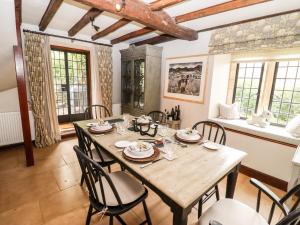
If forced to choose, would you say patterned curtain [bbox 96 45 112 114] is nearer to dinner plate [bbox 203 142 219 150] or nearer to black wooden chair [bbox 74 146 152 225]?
black wooden chair [bbox 74 146 152 225]

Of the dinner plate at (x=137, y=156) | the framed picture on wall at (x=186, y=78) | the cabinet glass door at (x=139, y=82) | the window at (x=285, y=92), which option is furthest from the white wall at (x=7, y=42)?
the window at (x=285, y=92)

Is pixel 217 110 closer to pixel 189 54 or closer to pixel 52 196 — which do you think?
pixel 189 54

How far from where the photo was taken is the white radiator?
294 cm

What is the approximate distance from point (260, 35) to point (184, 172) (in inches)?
84.3

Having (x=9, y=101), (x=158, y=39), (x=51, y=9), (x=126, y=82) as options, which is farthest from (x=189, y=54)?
(x=9, y=101)

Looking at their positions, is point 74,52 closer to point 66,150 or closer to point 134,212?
point 66,150

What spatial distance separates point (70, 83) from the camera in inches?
167

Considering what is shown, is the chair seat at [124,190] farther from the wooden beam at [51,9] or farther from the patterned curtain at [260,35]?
the patterned curtain at [260,35]

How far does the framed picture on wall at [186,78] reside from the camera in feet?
9.88

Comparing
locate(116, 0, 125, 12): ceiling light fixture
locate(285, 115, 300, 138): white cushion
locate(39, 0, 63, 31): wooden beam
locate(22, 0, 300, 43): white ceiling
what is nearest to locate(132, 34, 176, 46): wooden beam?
locate(22, 0, 300, 43): white ceiling

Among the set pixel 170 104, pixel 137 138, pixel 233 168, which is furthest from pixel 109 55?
pixel 233 168

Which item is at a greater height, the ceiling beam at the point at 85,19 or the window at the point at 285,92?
the ceiling beam at the point at 85,19

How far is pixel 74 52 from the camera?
3971mm

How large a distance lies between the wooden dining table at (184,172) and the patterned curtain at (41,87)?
2102mm
